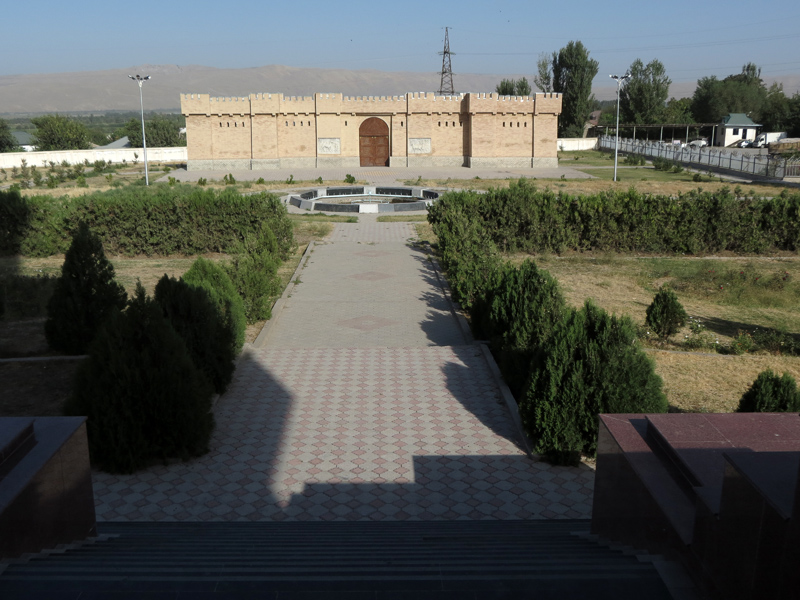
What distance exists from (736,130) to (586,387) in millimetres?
63477

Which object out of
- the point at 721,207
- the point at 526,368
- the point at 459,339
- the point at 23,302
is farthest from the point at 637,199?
the point at 23,302

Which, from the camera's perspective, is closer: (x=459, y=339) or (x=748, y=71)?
(x=459, y=339)

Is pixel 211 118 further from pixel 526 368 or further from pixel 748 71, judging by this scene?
pixel 748 71

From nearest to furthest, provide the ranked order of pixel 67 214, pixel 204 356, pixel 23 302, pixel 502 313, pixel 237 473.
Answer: pixel 237 473
pixel 204 356
pixel 502 313
pixel 23 302
pixel 67 214

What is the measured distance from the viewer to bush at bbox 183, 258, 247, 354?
8195 mm

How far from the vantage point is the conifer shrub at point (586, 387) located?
6078 mm

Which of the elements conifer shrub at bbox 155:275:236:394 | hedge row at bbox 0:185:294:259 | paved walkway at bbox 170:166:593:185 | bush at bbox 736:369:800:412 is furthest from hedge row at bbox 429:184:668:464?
paved walkway at bbox 170:166:593:185

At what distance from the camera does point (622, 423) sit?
14.6 feet

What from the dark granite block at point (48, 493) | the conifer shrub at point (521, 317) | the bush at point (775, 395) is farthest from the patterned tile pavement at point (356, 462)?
the bush at point (775, 395)

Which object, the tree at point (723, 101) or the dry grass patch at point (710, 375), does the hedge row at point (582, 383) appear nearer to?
the dry grass patch at point (710, 375)

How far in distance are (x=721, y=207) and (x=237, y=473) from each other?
14009 millimetres

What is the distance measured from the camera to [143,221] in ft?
53.3

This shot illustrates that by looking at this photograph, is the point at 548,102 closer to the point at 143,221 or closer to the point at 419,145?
the point at 419,145

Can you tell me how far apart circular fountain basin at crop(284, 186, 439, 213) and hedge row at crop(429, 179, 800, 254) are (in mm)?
6903
